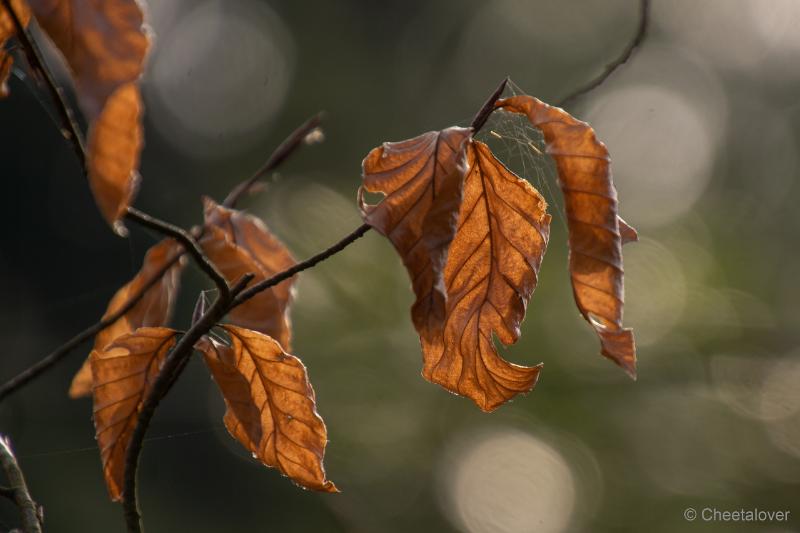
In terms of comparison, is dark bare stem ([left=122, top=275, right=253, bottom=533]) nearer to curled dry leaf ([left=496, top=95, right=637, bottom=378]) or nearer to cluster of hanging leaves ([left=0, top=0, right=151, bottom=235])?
cluster of hanging leaves ([left=0, top=0, right=151, bottom=235])

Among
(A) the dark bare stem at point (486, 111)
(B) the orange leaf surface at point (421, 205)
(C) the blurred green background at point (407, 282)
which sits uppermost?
(A) the dark bare stem at point (486, 111)

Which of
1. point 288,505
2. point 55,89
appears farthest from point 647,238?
point 55,89

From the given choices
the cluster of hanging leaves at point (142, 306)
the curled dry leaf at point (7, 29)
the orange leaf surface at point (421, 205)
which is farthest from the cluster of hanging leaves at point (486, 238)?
the curled dry leaf at point (7, 29)

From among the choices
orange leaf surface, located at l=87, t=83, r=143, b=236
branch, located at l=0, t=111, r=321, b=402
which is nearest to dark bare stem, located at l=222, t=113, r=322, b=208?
branch, located at l=0, t=111, r=321, b=402

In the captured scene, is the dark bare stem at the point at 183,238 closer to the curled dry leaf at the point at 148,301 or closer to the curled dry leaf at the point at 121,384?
the curled dry leaf at the point at 121,384

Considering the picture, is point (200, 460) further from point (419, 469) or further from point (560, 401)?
point (560, 401)

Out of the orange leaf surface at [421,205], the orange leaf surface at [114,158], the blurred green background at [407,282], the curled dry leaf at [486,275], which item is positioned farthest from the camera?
the blurred green background at [407,282]
